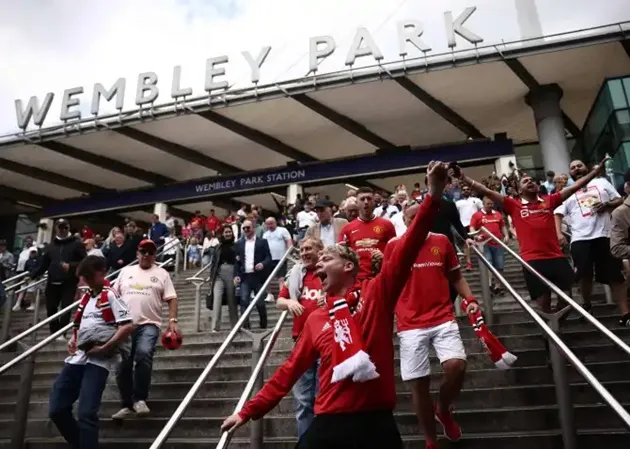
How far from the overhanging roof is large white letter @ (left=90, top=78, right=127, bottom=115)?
60 cm

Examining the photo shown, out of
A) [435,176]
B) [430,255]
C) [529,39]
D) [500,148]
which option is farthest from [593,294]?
[500,148]

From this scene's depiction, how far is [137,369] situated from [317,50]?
44.0ft

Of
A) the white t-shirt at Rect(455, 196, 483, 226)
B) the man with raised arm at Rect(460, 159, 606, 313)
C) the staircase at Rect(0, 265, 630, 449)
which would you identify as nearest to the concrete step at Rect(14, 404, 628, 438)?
the staircase at Rect(0, 265, 630, 449)

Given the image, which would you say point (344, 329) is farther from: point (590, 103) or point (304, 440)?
point (590, 103)

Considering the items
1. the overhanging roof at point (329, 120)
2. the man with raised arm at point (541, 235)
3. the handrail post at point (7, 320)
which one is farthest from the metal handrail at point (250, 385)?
the overhanging roof at point (329, 120)

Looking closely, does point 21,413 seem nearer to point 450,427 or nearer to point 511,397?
point 450,427

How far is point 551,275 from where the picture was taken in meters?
4.89

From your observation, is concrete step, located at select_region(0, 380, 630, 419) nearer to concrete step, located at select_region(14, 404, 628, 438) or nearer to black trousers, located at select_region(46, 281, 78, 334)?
concrete step, located at select_region(14, 404, 628, 438)

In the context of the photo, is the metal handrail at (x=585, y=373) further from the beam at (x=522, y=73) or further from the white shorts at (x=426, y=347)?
the beam at (x=522, y=73)

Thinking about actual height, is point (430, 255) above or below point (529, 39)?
below

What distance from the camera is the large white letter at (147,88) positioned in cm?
1738

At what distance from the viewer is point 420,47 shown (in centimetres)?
1487

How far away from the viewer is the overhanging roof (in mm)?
14844

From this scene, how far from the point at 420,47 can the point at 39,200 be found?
19.6 m
